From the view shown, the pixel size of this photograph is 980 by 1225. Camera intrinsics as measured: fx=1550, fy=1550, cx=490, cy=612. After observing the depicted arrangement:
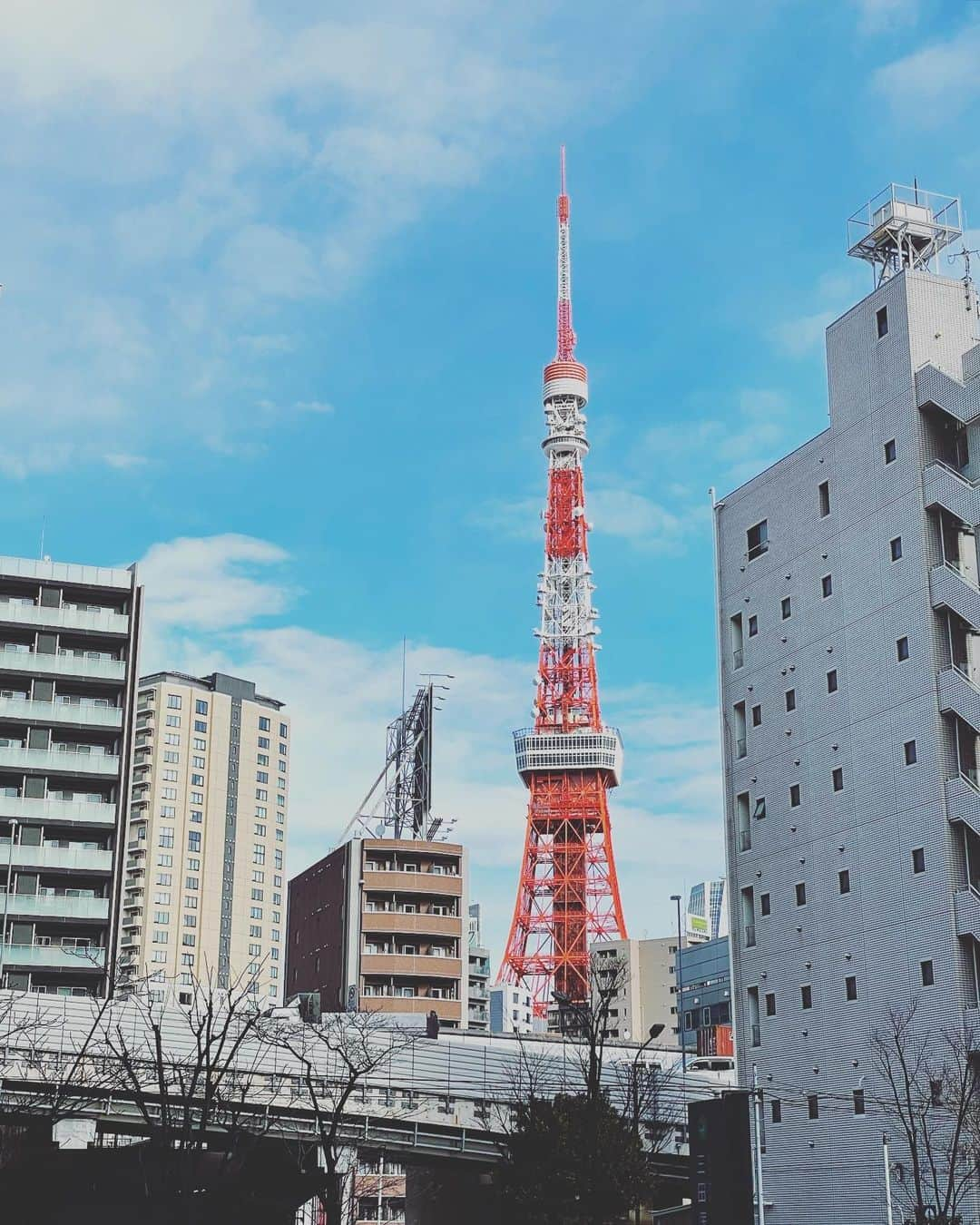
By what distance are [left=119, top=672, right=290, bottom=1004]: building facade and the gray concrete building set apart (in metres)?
80.6

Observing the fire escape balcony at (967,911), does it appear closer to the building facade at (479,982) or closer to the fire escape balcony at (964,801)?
the fire escape balcony at (964,801)

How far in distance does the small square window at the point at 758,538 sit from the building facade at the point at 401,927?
36526 millimetres

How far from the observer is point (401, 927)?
267 ft

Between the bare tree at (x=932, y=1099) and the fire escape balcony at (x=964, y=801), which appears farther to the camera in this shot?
the fire escape balcony at (x=964, y=801)

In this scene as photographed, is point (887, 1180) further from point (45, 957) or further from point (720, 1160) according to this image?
point (45, 957)

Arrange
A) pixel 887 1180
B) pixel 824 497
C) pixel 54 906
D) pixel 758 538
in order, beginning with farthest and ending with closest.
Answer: pixel 54 906
pixel 758 538
pixel 824 497
pixel 887 1180

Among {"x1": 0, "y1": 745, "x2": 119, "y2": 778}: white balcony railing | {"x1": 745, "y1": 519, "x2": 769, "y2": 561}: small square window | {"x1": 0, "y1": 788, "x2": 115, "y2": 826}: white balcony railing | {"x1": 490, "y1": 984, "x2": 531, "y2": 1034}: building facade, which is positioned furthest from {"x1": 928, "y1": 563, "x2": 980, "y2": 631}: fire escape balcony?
{"x1": 490, "y1": 984, "x2": 531, "y2": 1034}: building facade

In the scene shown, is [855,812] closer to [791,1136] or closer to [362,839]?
[791,1136]

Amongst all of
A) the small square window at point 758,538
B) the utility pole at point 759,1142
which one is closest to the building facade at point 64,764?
the utility pole at point 759,1142

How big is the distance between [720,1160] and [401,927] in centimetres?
3975

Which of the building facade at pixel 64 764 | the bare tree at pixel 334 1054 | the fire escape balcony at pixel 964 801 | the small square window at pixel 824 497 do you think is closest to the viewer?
the fire escape balcony at pixel 964 801

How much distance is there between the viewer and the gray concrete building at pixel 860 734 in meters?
41.9

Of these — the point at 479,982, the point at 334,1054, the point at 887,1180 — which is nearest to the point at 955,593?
the point at 887,1180

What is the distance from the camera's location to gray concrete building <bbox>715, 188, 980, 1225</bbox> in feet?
137
